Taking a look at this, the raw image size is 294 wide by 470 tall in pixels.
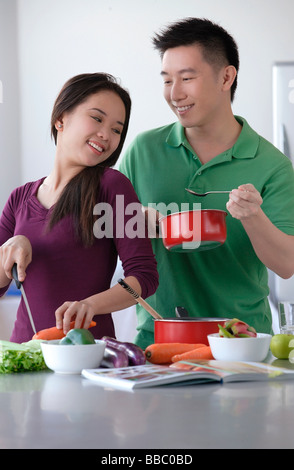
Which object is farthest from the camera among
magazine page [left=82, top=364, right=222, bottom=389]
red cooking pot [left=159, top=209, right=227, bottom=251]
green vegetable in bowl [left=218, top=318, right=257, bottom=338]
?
red cooking pot [left=159, top=209, right=227, bottom=251]

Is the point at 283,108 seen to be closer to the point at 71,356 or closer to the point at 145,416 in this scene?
the point at 71,356

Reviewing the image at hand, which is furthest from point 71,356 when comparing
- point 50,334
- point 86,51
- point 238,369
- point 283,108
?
point 86,51

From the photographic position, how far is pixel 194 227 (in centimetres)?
152

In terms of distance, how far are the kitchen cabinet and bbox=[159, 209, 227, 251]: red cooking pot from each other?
1.88ft

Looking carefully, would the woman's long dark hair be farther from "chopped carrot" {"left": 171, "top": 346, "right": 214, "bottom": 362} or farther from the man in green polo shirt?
"chopped carrot" {"left": 171, "top": 346, "right": 214, "bottom": 362}

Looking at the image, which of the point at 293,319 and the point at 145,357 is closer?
the point at 145,357

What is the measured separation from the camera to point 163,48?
195 centimetres

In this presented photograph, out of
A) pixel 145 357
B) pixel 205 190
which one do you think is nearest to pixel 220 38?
pixel 205 190

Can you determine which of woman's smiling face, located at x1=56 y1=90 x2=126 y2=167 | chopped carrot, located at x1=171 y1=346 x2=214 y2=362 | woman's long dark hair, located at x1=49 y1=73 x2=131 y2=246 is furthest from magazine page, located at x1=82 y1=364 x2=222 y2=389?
woman's smiling face, located at x1=56 y1=90 x2=126 y2=167

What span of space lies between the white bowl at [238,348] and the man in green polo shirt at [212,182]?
0.65m

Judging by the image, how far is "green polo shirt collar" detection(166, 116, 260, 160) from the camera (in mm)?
1979

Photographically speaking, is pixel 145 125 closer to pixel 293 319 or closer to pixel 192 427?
pixel 293 319

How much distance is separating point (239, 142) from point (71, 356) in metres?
1.13
